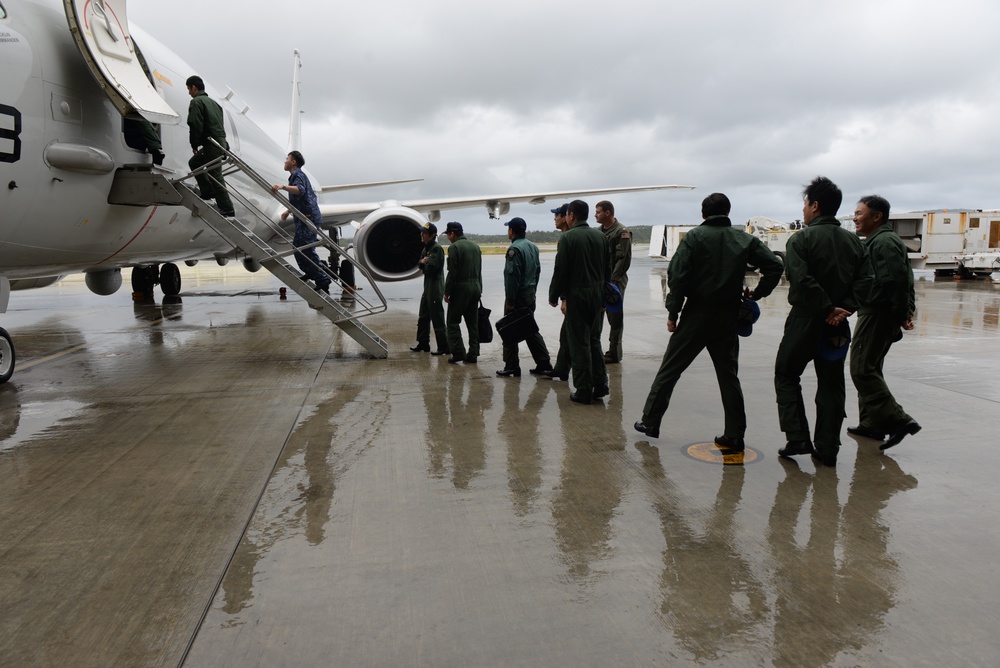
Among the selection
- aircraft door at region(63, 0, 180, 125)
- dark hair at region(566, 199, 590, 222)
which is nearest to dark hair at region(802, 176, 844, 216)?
dark hair at region(566, 199, 590, 222)

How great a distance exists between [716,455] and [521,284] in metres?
2.99

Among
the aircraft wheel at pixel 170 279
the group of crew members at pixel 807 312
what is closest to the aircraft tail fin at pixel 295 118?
the aircraft wheel at pixel 170 279

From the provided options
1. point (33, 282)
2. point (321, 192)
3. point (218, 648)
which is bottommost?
point (218, 648)

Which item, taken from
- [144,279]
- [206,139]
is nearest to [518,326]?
[206,139]

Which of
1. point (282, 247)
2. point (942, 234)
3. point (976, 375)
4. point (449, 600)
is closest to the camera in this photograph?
point (449, 600)

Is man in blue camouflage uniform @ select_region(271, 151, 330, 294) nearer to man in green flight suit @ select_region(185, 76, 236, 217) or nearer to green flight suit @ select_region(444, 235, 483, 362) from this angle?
man in green flight suit @ select_region(185, 76, 236, 217)

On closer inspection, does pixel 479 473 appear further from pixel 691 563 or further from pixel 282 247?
pixel 282 247

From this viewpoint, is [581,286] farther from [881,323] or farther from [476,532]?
[476,532]

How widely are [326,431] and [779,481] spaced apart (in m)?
3.04

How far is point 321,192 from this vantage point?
1794cm

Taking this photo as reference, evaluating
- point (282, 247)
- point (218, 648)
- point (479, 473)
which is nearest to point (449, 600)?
point (218, 648)

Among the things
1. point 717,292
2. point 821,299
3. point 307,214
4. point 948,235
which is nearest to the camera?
point 821,299

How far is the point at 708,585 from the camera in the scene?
107 inches

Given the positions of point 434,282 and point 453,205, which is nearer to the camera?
point 434,282
